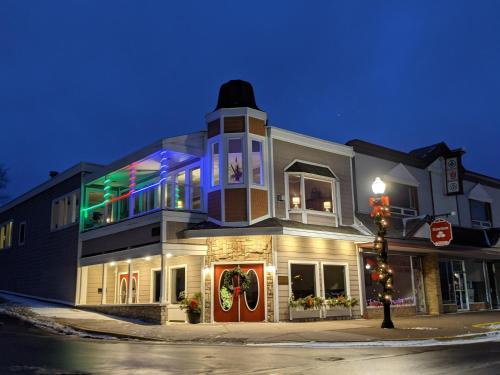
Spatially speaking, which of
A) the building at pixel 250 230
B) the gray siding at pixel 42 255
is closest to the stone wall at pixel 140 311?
the building at pixel 250 230

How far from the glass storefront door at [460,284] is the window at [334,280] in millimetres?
8406

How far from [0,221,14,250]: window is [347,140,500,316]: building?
73.5 feet

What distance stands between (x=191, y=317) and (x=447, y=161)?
1678 cm

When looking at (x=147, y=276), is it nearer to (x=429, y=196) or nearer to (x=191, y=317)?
(x=191, y=317)

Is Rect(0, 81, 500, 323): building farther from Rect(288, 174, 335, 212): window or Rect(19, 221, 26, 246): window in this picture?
Rect(19, 221, 26, 246): window

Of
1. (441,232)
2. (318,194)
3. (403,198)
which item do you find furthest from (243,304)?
(403,198)

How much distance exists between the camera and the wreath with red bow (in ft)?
62.3

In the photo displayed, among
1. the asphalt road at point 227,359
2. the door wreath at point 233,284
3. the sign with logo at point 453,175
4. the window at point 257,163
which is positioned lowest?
the asphalt road at point 227,359

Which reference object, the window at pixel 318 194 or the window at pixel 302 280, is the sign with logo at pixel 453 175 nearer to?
the window at pixel 318 194

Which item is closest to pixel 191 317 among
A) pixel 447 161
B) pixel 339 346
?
pixel 339 346

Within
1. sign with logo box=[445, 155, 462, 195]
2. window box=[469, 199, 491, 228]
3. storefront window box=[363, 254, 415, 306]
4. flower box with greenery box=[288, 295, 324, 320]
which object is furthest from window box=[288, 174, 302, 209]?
window box=[469, 199, 491, 228]

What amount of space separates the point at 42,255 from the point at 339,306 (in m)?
16.6

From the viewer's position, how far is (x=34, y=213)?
30.1 meters

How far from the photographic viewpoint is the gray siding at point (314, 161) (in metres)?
20.3
